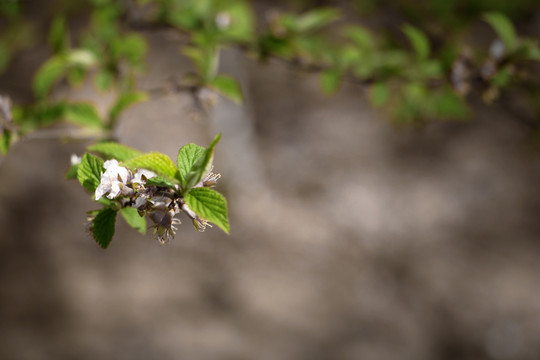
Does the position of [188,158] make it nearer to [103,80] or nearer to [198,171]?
[198,171]

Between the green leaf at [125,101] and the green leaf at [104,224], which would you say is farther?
the green leaf at [125,101]

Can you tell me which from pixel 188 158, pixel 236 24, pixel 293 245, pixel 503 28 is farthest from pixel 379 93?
pixel 293 245

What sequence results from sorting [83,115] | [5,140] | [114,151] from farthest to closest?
[83,115] < [5,140] < [114,151]

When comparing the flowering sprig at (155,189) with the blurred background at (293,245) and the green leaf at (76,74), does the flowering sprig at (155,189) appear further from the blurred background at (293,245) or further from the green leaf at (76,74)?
the blurred background at (293,245)

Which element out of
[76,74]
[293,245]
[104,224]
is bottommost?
[104,224]

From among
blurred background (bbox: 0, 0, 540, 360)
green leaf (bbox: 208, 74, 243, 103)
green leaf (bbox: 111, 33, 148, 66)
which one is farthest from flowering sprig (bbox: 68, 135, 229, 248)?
blurred background (bbox: 0, 0, 540, 360)

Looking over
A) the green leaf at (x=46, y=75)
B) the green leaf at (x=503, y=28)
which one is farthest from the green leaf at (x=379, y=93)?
the green leaf at (x=46, y=75)

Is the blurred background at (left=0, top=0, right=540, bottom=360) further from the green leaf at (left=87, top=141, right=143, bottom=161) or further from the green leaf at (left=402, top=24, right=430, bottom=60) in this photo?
the green leaf at (left=87, top=141, right=143, bottom=161)

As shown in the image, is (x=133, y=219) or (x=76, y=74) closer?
(x=133, y=219)
